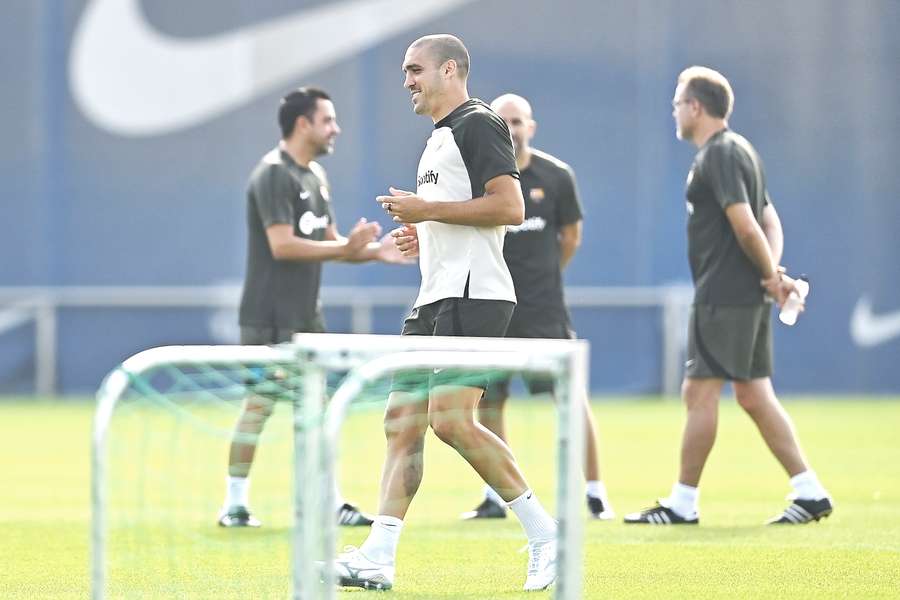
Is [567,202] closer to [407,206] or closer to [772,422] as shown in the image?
[772,422]

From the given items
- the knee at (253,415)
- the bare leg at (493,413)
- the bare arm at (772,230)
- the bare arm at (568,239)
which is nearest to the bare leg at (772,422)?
the bare arm at (772,230)

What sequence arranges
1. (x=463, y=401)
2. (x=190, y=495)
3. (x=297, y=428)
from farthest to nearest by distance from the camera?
(x=190, y=495) < (x=463, y=401) < (x=297, y=428)

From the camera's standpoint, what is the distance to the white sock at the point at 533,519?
648 cm

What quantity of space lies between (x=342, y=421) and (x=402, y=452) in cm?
201

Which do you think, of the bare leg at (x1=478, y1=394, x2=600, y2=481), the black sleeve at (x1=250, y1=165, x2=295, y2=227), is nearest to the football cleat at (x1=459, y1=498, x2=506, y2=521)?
the bare leg at (x1=478, y1=394, x2=600, y2=481)

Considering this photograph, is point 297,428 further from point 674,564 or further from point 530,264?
point 530,264

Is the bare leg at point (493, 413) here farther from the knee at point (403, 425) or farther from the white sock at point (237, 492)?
the knee at point (403, 425)

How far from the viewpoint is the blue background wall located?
1778cm

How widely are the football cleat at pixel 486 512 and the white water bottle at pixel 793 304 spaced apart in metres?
1.86

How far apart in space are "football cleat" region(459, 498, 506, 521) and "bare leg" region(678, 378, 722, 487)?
40.3 inches

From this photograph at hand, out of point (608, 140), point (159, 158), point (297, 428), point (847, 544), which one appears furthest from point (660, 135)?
point (297, 428)

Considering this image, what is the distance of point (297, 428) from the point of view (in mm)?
4801

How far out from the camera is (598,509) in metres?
8.94

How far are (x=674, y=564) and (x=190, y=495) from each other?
393 centimetres
